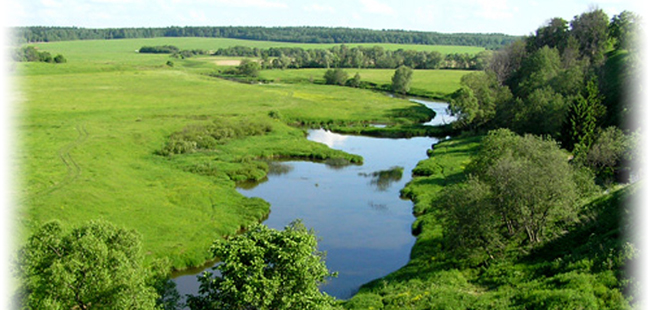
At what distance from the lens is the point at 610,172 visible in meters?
45.2

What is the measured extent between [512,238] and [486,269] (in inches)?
174

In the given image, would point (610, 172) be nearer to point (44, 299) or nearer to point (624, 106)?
point (624, 106)

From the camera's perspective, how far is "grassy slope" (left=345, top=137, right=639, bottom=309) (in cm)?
2350

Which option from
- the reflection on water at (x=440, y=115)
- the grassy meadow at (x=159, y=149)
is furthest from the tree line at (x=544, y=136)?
the grassy meadow at (x=159, y=149)

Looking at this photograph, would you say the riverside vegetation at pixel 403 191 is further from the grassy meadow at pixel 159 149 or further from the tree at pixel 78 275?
the grassy meadow at pixel 159 149

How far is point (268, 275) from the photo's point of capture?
2244cm

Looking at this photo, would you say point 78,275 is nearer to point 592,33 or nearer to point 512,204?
point 512,204

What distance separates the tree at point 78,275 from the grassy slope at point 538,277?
13.3 metres

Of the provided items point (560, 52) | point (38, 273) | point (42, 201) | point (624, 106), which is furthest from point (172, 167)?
point (560, 52)

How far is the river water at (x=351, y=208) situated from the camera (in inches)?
1506

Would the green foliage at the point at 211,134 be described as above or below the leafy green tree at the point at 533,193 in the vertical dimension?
below

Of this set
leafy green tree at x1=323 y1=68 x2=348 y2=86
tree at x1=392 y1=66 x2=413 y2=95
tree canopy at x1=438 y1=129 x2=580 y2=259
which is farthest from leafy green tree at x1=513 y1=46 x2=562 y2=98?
leafy green tree at x1=323 y1=68 x2=348 y2=86

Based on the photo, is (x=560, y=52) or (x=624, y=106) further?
(x=560, y=52)

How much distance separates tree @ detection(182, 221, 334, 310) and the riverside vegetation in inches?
3.7
